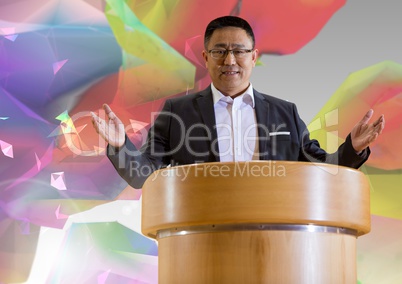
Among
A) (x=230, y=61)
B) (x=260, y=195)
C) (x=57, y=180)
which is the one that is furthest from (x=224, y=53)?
(x=57, y=180)

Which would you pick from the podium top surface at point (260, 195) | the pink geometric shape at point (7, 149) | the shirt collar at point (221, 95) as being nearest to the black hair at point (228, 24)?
the shirt collar at point (221, 95)

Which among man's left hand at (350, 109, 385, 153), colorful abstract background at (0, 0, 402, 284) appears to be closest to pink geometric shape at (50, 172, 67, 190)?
colorful abstract background at (0, 0, 402, 284)

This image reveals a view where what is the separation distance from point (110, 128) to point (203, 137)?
1.33 feet

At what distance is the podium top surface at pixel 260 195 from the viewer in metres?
1.27

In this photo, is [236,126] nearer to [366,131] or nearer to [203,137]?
[203,137]

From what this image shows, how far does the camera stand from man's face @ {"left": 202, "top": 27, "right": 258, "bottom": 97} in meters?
2.10

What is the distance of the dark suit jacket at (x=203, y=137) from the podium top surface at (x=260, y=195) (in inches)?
22.4

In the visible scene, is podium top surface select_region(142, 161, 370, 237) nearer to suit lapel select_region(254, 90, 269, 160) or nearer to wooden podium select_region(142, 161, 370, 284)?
wooden podium select_region(142, 161, 370, 284)

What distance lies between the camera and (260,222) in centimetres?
128

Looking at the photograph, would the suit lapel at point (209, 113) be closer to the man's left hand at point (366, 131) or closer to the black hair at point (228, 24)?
the black hair at point (228, 24)

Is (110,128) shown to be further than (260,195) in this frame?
Yes

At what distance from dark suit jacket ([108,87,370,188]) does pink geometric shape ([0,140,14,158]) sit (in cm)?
147

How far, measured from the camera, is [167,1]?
3.47 m

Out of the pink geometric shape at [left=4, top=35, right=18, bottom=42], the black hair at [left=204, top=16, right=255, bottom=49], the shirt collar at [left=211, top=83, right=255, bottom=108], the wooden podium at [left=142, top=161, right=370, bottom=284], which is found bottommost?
the wooden podium at [left=142, top=161, right=370, bottom=284]
